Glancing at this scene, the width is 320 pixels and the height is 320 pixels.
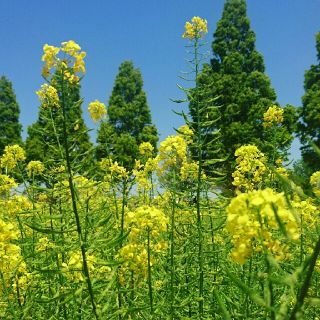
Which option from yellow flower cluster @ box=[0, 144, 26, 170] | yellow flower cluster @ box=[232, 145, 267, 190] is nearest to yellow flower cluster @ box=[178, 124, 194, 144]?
yellow flower cluster @ box=[232, 145, 267, 190]

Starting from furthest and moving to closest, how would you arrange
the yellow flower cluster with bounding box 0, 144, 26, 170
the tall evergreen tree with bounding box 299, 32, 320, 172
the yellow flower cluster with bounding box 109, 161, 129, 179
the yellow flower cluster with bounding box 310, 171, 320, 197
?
the tall evergreen tree with bounding box 299, 32, 320, 172 < the yellow flower cluster with bounding box 0, 144, 26, 170 < the yellow flower cluster with bounding box 109, 161, 129, 179 < the yellow flower cluster with bounding box 310, 171, 320, 197

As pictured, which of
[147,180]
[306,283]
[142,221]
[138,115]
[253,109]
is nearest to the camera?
[306,283]

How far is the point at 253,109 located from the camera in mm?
23656

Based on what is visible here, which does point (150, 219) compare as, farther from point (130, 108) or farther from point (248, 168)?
point (130, 108)

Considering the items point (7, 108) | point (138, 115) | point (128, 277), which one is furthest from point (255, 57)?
point (128, 277)

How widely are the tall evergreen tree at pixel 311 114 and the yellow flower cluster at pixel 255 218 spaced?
68.8ft

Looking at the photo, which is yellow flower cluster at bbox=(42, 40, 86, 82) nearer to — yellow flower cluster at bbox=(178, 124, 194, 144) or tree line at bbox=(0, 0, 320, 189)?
yellow flower cluster at bbox=(178, 124, 194, 144)

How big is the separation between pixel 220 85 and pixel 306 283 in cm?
2380

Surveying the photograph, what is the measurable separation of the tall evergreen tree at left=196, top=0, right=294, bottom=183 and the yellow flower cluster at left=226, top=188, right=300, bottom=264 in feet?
66.2

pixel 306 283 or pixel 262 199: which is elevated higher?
pixel 262 199

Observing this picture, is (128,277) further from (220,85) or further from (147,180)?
(220,85)

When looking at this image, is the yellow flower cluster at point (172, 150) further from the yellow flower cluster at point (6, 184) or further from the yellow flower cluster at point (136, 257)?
the yellow flower cluster at point (6, 184)

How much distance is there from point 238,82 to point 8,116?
633 inches

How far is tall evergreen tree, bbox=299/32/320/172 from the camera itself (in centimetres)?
2214
